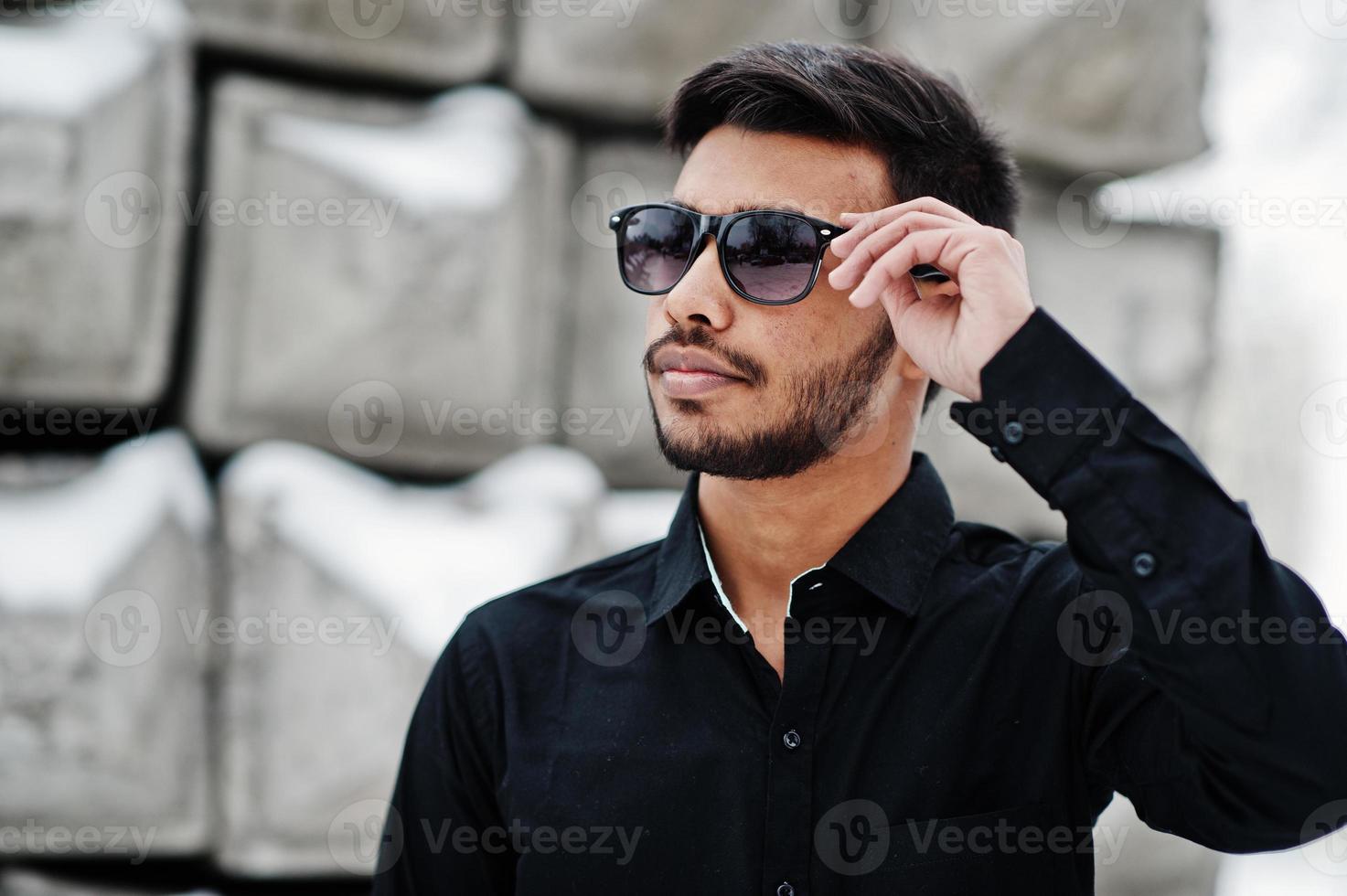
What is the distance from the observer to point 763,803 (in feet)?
3.12

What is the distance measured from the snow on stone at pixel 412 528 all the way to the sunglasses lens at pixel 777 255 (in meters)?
0.65

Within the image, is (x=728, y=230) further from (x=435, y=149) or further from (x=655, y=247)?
(x=435, y=149)

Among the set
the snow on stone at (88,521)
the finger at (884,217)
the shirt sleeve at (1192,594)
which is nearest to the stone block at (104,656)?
the snow on stone at (88,521)

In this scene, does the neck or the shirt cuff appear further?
the neck

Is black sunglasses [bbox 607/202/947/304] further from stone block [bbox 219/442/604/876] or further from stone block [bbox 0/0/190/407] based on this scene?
stone block [bbox 0/0/190/407]

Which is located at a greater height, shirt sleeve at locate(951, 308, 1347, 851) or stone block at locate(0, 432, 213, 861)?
shirt sleeve at locate(951, 308, 1347, 851)

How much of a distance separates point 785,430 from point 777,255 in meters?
0.15

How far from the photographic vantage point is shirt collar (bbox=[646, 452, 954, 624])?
3.34ft

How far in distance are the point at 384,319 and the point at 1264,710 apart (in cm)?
111

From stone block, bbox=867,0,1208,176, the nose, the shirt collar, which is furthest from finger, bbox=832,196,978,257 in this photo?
stone block, bbox=867,0,1208,176

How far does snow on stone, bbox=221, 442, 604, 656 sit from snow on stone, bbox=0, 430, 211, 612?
7 cm

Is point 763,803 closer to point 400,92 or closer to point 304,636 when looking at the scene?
point 304,636

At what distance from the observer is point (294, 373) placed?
153 centimetres

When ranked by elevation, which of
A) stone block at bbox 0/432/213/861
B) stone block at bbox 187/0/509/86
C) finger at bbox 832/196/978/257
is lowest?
stone block at bbox 0/432/213/861
